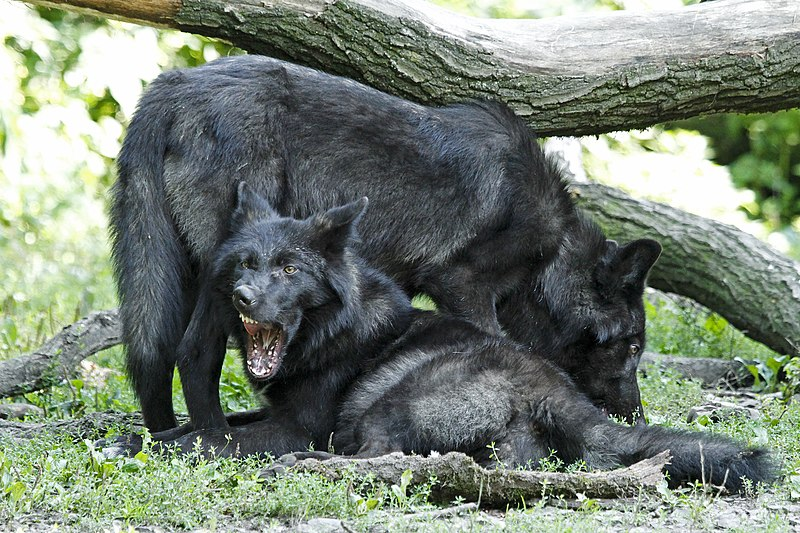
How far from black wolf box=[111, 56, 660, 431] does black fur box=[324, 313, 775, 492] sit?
1.03 metres

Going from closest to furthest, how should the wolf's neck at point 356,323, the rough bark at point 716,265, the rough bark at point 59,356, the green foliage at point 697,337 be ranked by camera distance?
the wolf's neck at point 356,323 < the rough bark at point 59,356 < the rough bark at point 716,265 < the green foliage at point 697,337

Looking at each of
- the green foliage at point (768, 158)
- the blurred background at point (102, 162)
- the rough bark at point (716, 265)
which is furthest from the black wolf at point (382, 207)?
the green foliage at point (768, 158)

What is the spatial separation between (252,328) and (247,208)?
0.65m

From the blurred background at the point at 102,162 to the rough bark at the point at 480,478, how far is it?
8.17 ft

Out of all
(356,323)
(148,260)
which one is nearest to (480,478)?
(356,323)

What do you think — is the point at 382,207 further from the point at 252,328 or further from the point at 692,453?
the point at 692,453

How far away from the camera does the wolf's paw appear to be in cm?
513

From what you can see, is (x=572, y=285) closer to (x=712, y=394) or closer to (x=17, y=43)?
(x=712, y=394)

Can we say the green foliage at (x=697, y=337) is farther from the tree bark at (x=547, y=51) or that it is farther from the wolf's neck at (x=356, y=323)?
the wolf's neck at (x=356, y=323)

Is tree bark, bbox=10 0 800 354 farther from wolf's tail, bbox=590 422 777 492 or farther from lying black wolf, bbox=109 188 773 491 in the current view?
wolf's tail, bbox=590 422 777 492

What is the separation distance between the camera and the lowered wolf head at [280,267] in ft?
16.8

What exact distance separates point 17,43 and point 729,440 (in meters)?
7.20

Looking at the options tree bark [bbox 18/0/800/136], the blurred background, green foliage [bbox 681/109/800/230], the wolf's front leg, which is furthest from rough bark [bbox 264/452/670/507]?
green foliage [bbox 681/109/800/230]

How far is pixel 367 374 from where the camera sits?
5.41 m
